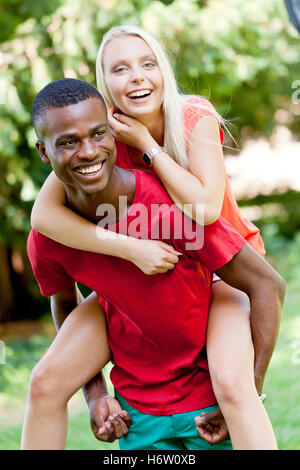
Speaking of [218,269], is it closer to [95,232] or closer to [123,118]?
[95,232]

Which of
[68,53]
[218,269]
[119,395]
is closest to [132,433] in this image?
[119,395]

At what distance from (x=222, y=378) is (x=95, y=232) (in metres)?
0.65

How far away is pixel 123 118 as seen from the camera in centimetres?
255

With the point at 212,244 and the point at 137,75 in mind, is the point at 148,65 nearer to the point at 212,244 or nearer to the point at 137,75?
the point at 137,75

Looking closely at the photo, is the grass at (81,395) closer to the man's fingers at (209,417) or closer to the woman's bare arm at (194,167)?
the man's fingers at (209,417)

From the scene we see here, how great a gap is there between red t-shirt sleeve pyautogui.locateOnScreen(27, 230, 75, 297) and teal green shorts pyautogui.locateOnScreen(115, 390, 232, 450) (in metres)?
0.53

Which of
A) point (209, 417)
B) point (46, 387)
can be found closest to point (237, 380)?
point (209, 417)

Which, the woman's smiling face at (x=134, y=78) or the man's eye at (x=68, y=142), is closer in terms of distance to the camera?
the man's eye at (x=68, y=142)

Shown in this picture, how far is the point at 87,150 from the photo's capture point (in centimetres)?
210

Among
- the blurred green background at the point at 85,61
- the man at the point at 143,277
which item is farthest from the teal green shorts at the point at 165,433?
the blurred green background at the point at 85,61

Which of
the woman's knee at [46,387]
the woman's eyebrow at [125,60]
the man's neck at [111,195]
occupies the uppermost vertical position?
the woman's eyebrow at [125,60]

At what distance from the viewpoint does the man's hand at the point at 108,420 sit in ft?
8.10

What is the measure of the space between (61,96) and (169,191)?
494 millimetres

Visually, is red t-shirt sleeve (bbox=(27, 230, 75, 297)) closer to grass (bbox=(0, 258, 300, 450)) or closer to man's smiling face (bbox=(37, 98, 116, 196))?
man's smiling face (bbox=(37, 98, 116, 196))
